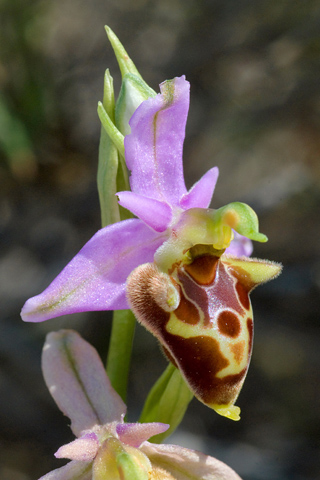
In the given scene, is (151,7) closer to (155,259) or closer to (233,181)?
(233,181)

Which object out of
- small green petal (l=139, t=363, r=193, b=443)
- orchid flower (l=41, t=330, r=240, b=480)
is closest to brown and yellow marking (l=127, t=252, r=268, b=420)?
orchid flower (l=41, t=330, r=240, b=480)

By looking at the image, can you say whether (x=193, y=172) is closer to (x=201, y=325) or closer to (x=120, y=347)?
(x=120, y=347)

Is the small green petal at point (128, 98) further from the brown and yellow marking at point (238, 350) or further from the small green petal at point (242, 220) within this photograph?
the brown and yellow marking at point (238, 350)

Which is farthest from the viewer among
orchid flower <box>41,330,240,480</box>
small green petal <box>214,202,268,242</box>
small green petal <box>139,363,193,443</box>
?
small green petal <box>139,363,193,443</box>

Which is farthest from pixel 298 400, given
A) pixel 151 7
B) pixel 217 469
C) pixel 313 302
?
pixel 151 7

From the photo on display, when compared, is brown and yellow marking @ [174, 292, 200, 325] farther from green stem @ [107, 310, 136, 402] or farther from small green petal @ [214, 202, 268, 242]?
green stem @ [107, 310, 136, 402]
